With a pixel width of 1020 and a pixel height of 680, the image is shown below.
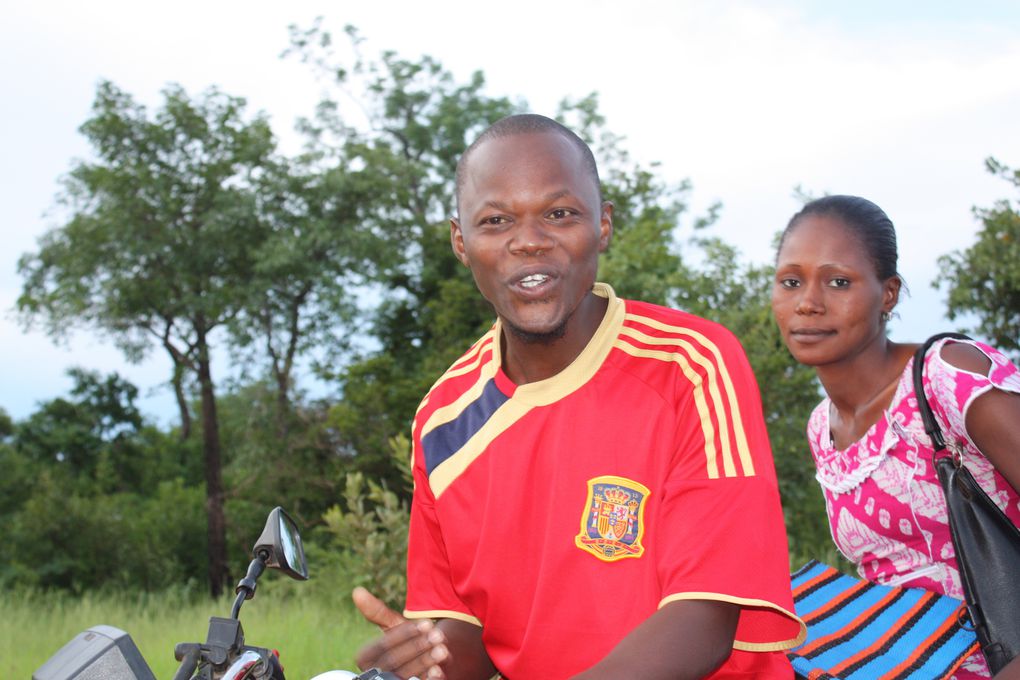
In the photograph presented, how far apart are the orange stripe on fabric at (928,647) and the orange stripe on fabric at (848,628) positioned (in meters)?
0.12

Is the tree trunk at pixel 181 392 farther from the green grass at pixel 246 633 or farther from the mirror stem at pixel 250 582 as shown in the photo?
the mirror stem at pixel 250 582

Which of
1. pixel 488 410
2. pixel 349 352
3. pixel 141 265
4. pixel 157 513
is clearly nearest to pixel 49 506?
pixel 157 513

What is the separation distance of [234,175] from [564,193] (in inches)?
905

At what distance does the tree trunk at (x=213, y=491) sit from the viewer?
22.8 meters

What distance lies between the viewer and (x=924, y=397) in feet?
8.14

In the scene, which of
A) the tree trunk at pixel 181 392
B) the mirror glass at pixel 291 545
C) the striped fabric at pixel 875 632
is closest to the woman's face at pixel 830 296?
the striped fabric at pixel 875 632

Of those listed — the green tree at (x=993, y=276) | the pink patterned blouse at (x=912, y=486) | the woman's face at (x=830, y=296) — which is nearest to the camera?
the pink patterned blouse at (x=912, y=486)

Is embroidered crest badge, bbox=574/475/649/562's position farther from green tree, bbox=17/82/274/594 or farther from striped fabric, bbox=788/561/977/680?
green tree, bbox=17/82/274/594

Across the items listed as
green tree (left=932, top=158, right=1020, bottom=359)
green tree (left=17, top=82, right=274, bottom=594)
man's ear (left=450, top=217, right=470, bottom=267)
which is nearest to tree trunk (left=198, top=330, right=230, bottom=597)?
green tree (left=17, top=82, right=274, bottom=594)

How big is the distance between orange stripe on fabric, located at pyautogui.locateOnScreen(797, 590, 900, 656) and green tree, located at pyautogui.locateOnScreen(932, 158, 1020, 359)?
1066 cm

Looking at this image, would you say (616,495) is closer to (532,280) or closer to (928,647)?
(532,280)

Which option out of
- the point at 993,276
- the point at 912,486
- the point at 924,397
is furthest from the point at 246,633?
the point at 993,276

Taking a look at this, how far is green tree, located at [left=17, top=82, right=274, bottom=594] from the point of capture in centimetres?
2298

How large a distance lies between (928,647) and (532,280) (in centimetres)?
122
